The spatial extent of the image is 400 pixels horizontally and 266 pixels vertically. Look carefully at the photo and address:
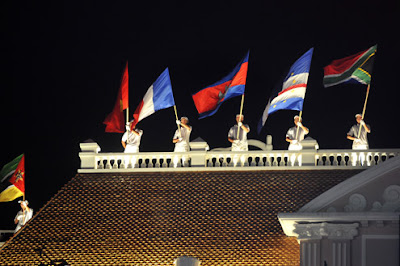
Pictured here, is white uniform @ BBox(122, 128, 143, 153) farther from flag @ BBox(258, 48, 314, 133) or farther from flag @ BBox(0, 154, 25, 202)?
flag @ BBox(258, 48, 314, 133)

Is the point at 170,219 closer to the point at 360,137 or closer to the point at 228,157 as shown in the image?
the point at 228,157

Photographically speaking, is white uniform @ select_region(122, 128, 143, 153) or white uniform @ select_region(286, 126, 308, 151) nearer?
white uniform @ select_region(286, 126, 308, 151)

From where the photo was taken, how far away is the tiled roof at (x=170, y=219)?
40875mm

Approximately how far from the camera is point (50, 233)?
141 ft

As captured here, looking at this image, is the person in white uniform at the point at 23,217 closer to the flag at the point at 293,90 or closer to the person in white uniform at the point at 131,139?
the person in white uniform at the point at 131,139

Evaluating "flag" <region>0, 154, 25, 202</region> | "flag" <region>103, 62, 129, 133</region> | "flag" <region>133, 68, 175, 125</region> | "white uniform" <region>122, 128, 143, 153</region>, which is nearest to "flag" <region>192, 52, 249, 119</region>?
"flag" <region>133, 68, 175, 125</region>

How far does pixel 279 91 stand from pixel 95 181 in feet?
26.1

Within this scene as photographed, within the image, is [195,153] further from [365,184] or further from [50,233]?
[365,184]

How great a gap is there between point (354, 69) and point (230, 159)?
6.48 meters

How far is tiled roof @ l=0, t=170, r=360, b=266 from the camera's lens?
1609 inches

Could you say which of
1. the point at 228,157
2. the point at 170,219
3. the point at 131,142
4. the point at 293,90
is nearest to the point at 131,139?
the point at 131,142

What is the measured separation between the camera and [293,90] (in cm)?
4444

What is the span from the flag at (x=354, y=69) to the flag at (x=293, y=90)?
3.53 feet

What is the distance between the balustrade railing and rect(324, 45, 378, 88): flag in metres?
2.79
